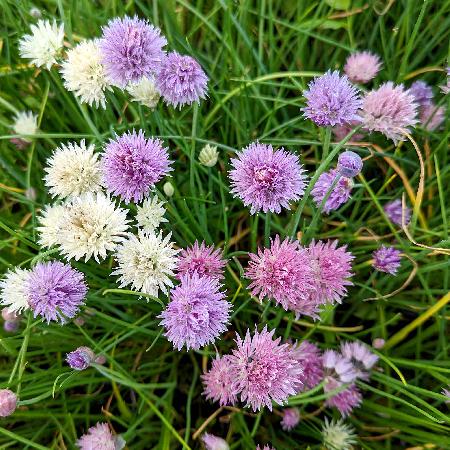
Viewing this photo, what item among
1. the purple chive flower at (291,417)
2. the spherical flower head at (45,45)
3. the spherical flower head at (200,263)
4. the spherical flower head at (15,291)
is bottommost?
the spherical flower head at (15,291)

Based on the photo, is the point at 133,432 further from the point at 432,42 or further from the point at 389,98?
the point at 432,42

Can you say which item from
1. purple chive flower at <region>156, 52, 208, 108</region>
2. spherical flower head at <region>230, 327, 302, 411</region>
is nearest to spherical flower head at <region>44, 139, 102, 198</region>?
purple chive flower at <region>156, 52, 208, 108</region>

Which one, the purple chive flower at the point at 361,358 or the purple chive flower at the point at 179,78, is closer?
the purple chive flower at the point at 179,78

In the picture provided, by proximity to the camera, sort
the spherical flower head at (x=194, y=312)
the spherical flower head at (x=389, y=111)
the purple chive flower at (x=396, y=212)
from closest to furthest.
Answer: the spherical flower head at (x=194, y=312)
the spherical flower head at (x=389, y=111)
the purple chive flower at (x=396, y=212)

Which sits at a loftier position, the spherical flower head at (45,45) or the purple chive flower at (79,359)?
the spherical flower head at (45,45)

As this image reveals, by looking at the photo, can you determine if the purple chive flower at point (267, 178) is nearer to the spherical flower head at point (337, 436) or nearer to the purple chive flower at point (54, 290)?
the purple chive flower at point (54, 290)

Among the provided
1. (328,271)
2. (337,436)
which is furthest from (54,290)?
(337,436)

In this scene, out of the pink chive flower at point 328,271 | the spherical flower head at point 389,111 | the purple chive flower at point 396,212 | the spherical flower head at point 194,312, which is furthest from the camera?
the purple chive flower at point 396,212

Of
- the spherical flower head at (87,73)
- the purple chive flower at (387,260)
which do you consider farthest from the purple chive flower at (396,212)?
the spherical flower head at (87,73)

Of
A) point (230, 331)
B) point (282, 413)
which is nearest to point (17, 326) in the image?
A: point (230, 331)
